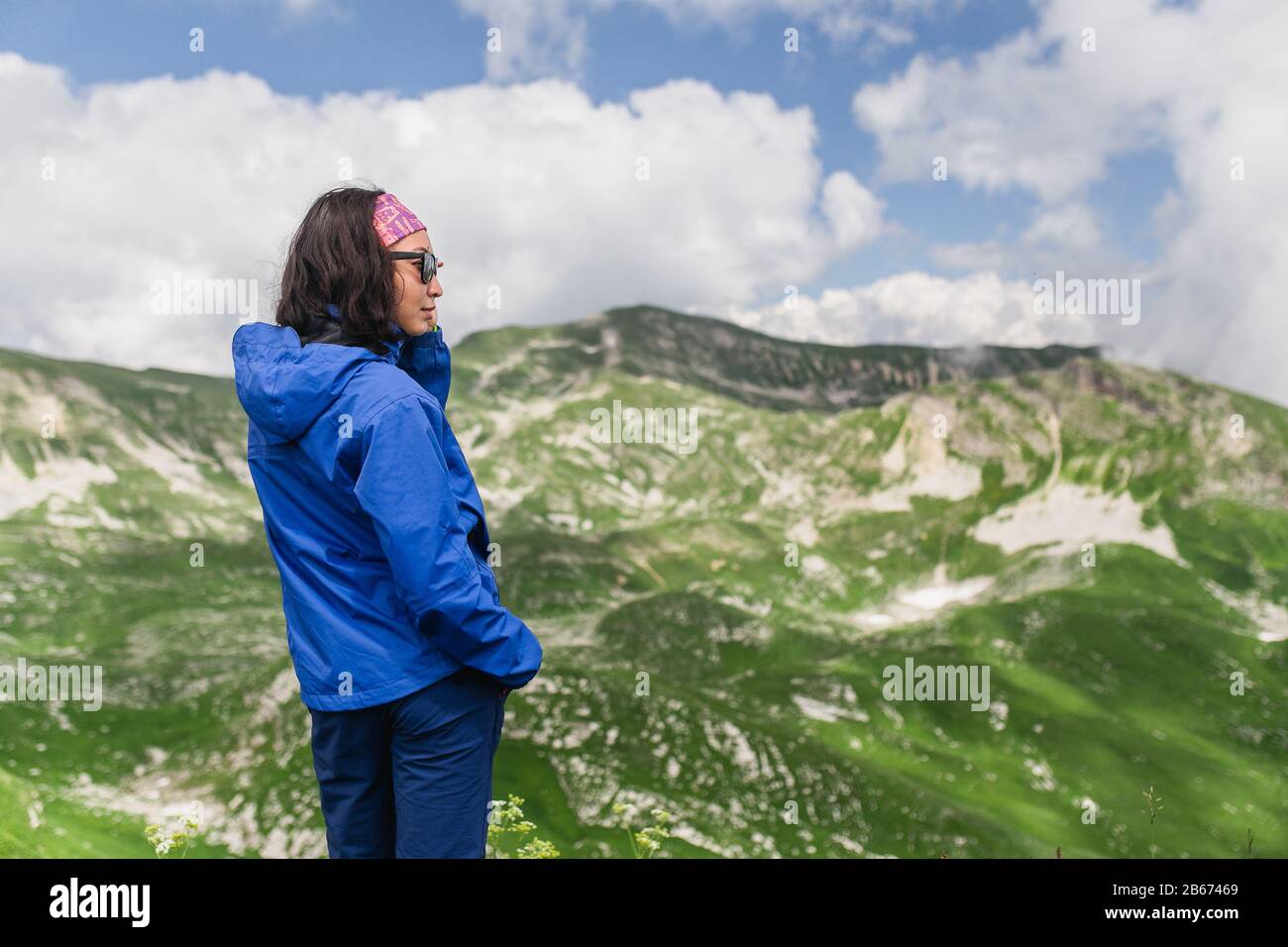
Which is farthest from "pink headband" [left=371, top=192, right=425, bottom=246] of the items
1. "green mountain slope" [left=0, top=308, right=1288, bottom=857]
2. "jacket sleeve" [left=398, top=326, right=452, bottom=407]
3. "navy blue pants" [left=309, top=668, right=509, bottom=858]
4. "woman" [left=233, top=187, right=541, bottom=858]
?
"green mountain slope" [left=0, top=308, right=1288, bottom=857]

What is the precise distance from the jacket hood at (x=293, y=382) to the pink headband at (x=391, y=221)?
79 centimetres

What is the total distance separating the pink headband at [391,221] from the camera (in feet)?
20.0

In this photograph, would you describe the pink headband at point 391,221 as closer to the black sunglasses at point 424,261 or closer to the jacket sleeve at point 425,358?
the black sunglasses at point 424,261

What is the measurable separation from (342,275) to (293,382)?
0.80 metres

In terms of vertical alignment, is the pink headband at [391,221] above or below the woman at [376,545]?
above

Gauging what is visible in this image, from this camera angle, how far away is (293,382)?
567 centimetres

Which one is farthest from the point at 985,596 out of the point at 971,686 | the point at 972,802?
the point at 972,802

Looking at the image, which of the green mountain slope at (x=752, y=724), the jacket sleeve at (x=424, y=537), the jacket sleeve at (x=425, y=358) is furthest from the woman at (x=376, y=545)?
the green mountain slope at (x=752, y=724)

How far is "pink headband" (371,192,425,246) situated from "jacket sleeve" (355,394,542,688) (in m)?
1.24

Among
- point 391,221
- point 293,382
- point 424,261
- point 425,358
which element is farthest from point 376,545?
point 391,221

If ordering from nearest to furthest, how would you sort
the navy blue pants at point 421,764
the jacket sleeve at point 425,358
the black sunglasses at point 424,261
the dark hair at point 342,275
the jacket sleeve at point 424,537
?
the jacket sleeve at point 424,537 → the navy blue pants at point 421,764 → the dark hair at point 342,275 → the black sunglasses at point 424,261 → the jacket sleeve at point 425,358

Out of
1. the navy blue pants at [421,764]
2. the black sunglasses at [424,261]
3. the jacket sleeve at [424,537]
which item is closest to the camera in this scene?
the jacket sleeve at [424,537]

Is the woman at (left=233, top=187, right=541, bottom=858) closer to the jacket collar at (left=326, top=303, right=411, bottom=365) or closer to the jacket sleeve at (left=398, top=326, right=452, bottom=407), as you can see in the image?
the jacket collar at (left=326, top=303, right=411, bottom=365)
